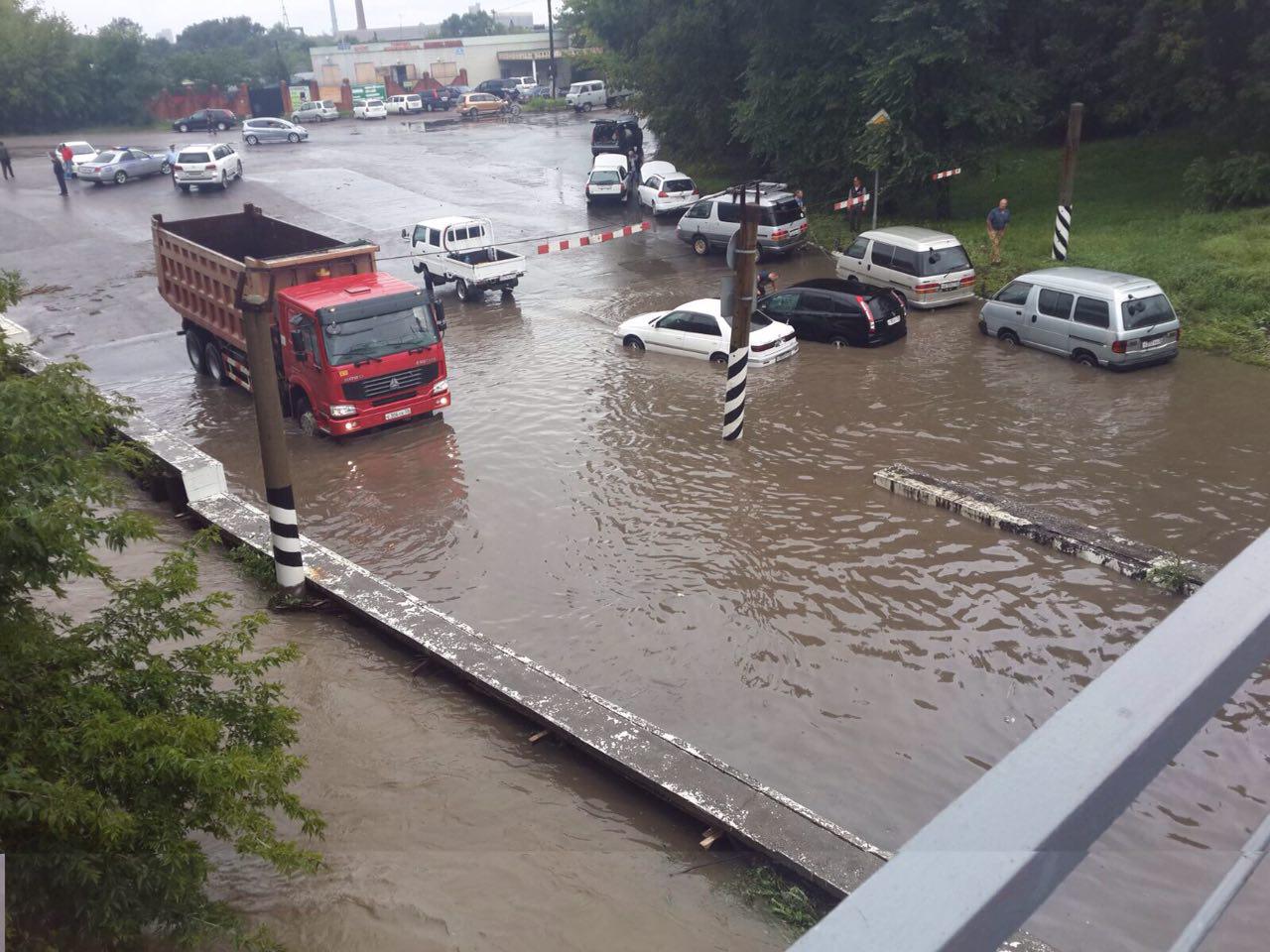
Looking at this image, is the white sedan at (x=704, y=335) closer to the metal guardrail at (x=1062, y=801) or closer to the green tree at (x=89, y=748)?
the green tree at (x=89, y=748)

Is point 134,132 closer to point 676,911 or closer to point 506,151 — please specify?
point 506,151

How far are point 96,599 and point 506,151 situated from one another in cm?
4065

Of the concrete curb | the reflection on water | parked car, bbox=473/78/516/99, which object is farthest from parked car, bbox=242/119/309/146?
the concrete curb

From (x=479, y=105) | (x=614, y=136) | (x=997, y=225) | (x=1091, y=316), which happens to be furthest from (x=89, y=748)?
(x=479, y=105)

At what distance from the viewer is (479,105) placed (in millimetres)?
64438

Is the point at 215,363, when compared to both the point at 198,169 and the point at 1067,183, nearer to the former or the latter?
the point at 1067,183

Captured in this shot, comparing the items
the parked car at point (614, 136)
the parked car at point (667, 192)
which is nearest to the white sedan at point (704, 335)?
the parked car at point (667, 192)

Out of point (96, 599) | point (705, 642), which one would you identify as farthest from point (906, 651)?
point (96, 599)

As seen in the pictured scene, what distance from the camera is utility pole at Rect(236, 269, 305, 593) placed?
11.0m

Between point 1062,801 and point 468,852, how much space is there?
716 cm

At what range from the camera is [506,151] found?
48.8 metres

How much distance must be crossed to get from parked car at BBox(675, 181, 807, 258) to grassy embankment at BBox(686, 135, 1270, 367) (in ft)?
6.12

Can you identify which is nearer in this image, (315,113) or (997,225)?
(997,225)

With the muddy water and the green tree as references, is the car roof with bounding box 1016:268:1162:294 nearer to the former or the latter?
the muddy water
